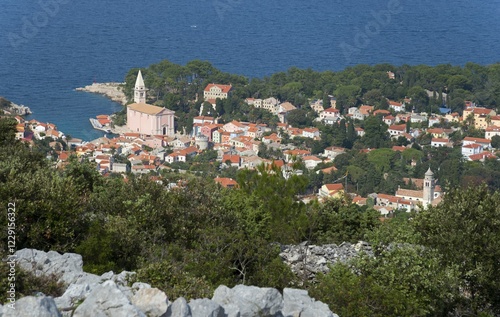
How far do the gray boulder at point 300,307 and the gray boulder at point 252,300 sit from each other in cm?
6

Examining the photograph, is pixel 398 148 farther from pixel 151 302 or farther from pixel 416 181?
pixel 151 302

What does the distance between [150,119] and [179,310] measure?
2924 cm

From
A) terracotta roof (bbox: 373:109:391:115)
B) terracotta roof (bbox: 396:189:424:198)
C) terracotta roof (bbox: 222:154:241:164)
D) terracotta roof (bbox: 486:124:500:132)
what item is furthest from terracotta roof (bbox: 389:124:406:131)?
terracotta roof (bbox: 396:189:424:198)

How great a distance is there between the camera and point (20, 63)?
46.1 m

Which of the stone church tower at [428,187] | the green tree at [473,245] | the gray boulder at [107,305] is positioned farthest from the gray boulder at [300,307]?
the stone church tower at [428,187]

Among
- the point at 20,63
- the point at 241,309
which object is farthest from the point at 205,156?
the point at 241,309

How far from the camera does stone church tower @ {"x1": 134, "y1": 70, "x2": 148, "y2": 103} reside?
120 feet

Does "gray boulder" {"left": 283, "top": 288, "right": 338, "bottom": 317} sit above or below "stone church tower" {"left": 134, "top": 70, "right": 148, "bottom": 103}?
below

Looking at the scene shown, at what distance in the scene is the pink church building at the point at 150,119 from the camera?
3328cm

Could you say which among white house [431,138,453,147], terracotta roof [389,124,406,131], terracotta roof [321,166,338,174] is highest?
terracotta roof [389,124,406,131]

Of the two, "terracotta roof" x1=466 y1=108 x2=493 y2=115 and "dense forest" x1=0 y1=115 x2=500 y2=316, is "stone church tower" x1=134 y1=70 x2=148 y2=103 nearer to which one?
"terracotta roof" x1=466 y1=108 x2=493 y2=115

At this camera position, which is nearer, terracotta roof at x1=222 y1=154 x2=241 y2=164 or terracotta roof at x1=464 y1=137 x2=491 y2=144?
terracotta roof at x1=222 y1=154 x2=241 y2=164

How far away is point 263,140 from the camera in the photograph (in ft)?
102

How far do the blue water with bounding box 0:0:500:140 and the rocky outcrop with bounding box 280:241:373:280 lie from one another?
24.7 meters
